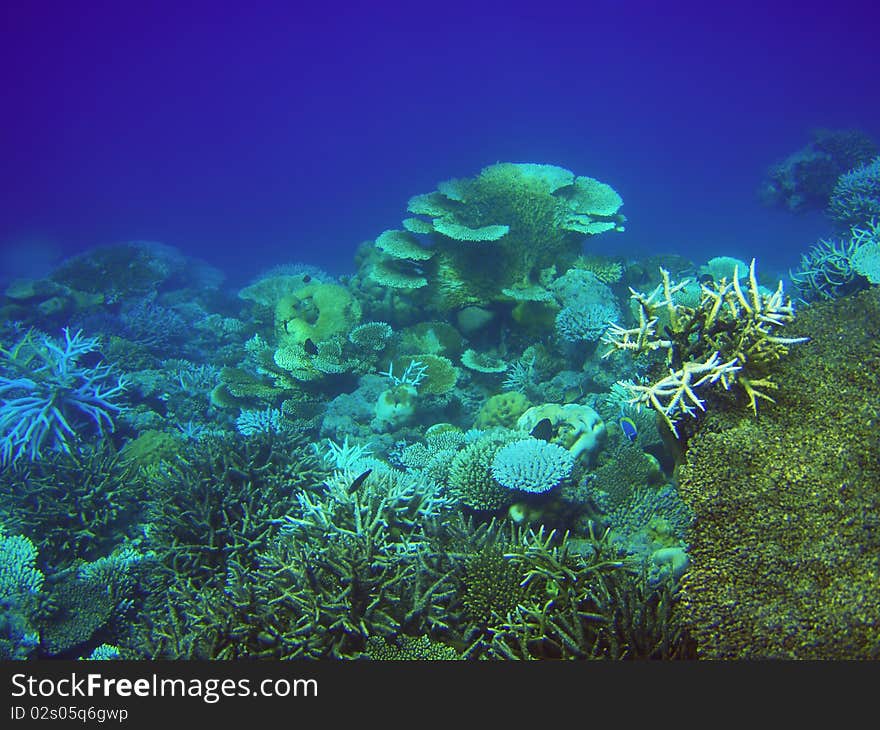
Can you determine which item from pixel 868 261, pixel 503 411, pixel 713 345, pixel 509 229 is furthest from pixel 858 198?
pixel 713 345

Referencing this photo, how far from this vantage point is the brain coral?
2473mm

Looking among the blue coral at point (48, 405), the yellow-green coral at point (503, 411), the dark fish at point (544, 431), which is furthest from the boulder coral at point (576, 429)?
the blue coral at point (48, 405)

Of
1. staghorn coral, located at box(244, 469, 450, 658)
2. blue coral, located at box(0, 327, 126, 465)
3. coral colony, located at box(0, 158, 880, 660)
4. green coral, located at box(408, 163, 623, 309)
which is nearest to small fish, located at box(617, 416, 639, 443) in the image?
coral colony, located at box(0, 158, 880, 660)

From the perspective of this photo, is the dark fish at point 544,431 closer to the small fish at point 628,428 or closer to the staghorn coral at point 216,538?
the small fish at point 628,428

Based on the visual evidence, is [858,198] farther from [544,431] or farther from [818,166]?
[544,431]

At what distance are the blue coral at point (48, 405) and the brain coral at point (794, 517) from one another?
24.9ft

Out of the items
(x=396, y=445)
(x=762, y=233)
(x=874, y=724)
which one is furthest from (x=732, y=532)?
(x=762, y=233)

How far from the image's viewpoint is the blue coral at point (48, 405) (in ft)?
22.7

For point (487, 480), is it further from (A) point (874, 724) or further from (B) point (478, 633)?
(A) point (874, 724)

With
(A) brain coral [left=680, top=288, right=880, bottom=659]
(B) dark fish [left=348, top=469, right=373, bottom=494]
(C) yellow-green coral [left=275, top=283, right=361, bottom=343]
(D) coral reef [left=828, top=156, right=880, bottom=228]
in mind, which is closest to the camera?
(A) brain coral [left=680, top=288, right=880, bottom=659]

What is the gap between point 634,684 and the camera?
2664mm

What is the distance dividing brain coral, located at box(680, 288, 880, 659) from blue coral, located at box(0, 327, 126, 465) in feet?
24.9

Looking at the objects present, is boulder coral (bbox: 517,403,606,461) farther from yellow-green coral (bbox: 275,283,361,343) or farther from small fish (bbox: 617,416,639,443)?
yellow-green coral (bbox: 275,283,361,343)

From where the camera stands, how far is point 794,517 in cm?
278
